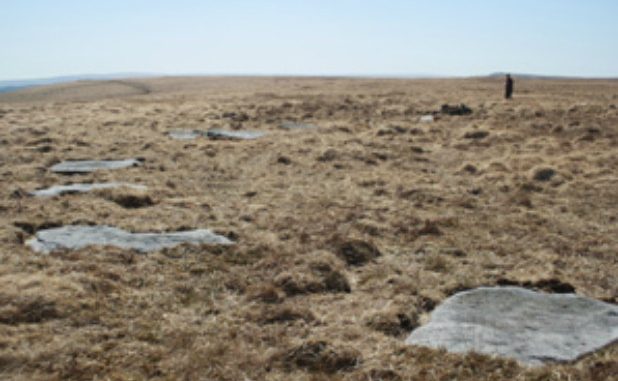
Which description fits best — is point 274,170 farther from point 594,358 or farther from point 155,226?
point 594,358

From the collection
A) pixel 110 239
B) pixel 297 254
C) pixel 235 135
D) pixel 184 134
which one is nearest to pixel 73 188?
pixel 110 239

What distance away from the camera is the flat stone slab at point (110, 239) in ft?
32.2

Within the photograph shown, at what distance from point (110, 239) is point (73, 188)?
4.80 m

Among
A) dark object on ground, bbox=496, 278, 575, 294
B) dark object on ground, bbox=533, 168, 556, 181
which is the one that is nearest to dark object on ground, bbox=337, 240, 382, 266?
dark object on ground, bbox=496, 278, 575, 294

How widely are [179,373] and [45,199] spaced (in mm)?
8820

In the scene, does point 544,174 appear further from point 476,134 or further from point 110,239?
point 110,239

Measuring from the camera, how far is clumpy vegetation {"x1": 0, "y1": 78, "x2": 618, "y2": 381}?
6234 mm

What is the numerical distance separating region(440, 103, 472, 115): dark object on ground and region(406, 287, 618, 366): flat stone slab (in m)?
26.7

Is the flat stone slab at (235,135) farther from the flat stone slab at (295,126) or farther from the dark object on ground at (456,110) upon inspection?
the dark object on ground at (456,110)

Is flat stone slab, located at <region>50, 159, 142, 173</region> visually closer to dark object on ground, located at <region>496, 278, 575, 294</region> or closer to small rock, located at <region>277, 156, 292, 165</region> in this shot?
small rock, located at <region>277, 156, 292, 165</region>

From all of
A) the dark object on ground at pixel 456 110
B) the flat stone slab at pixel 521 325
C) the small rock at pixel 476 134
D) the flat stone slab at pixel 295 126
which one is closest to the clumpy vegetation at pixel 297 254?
the flat stone slab at pixel 521 325

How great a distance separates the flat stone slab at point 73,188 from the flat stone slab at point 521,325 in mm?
9726

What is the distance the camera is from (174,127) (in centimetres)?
3053

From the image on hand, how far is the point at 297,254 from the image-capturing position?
10016mm
